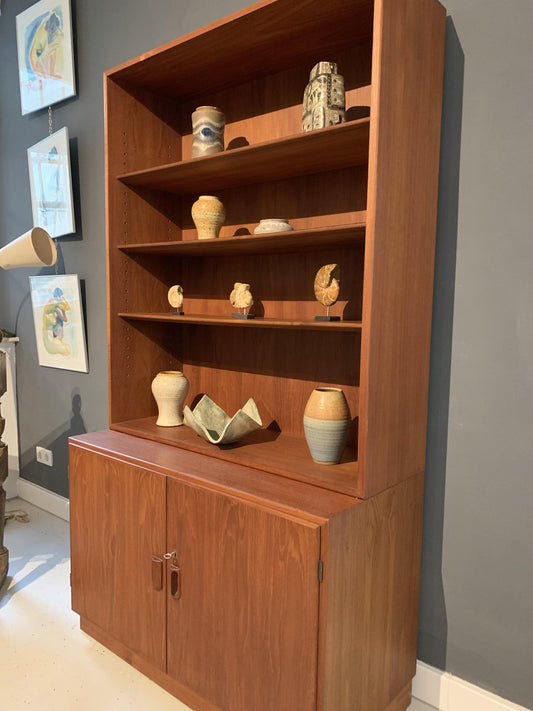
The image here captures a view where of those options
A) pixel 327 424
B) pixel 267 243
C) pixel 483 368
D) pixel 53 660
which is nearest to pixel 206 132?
pixel 267 243

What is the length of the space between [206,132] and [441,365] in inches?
42.7

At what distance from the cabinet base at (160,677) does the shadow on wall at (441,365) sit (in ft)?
0.53

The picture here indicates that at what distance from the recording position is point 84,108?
105 inches

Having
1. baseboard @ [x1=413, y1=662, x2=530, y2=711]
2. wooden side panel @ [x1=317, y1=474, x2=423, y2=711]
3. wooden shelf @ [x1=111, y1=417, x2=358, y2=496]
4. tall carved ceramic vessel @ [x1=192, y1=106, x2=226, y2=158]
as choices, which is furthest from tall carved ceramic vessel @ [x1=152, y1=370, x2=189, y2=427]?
baseboard @ [x1=413, y1=662, x2=530, y2=711]

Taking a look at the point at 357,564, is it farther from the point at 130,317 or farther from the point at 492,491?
the point at 130,317

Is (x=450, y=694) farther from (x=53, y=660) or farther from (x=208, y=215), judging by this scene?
(x=208, y=215)

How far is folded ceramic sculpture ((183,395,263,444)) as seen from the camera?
1.70 metres

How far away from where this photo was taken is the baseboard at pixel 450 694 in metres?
1.54

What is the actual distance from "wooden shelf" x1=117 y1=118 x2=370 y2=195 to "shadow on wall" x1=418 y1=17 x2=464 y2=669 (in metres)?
0.26

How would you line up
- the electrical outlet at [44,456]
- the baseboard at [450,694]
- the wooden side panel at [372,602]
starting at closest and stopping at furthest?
the wooden side panel at [372,602], the baseboard at [450,694], the electrical outlet at [44,456]

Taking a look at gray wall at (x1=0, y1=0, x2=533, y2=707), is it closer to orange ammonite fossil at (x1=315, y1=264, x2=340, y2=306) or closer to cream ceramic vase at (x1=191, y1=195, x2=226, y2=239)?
orange ammonite fossil at (x1=315, y1=264, x2=340, y2=306)

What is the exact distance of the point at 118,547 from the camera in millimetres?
1785

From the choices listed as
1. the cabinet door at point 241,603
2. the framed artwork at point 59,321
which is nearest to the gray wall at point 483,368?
the cabinet door at point 241,603

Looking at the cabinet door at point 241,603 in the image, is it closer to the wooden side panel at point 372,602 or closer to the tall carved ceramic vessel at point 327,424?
the wooden side panel at point 372,602
